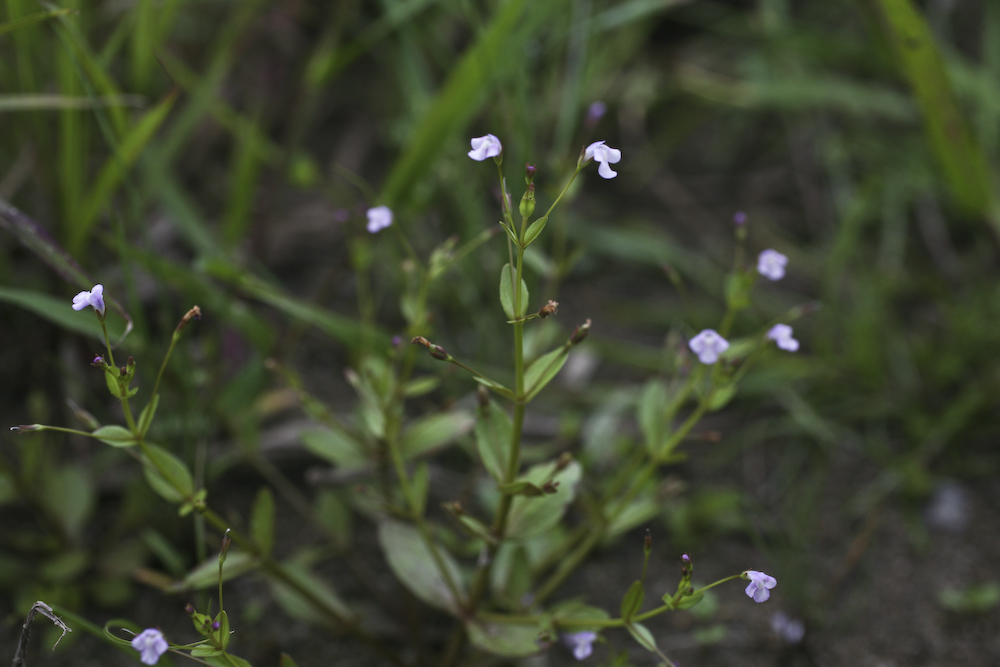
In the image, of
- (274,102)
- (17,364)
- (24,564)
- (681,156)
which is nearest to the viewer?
(24,564)

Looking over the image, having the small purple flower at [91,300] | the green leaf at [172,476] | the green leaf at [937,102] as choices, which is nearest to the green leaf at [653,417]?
the green leaf at [172,476]

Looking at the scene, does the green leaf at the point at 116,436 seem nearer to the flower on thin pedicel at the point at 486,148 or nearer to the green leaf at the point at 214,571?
the green leaf at the point at 214,571

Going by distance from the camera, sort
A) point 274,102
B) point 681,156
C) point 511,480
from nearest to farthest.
Result: 1. point 511,480
2. point 274,102
3. point 681,156

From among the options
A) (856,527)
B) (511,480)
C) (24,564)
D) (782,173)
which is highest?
(511,480)

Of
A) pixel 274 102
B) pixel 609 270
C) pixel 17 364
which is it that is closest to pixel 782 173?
pixel 609 270

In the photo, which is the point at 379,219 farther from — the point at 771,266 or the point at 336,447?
the point at 771,266

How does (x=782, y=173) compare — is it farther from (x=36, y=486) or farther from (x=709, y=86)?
(x=36, y=486)
